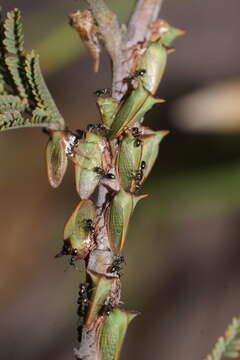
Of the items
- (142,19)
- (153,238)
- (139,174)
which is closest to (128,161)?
(139,174)

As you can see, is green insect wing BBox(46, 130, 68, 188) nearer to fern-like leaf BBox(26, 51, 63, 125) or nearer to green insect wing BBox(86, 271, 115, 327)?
fern-like leaf BBox(26, 51, 63, 125)

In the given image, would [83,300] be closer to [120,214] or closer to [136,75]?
[120,214]

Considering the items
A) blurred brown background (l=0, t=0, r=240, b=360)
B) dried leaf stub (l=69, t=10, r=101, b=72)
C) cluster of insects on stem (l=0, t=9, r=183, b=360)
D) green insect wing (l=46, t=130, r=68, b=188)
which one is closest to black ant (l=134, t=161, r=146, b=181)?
cluster of insects on stem (l=0, t=9, r=183, b=360)

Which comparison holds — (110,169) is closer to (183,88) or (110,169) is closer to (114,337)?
(114,337)

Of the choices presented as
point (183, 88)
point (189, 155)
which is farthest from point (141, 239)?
point (183, 88)

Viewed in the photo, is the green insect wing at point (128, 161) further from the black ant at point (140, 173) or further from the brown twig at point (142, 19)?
the brown twig at point (142, 19)

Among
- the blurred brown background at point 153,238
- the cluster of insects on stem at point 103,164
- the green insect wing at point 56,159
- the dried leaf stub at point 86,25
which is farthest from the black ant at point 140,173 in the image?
the blurred brown background at point 153,238
